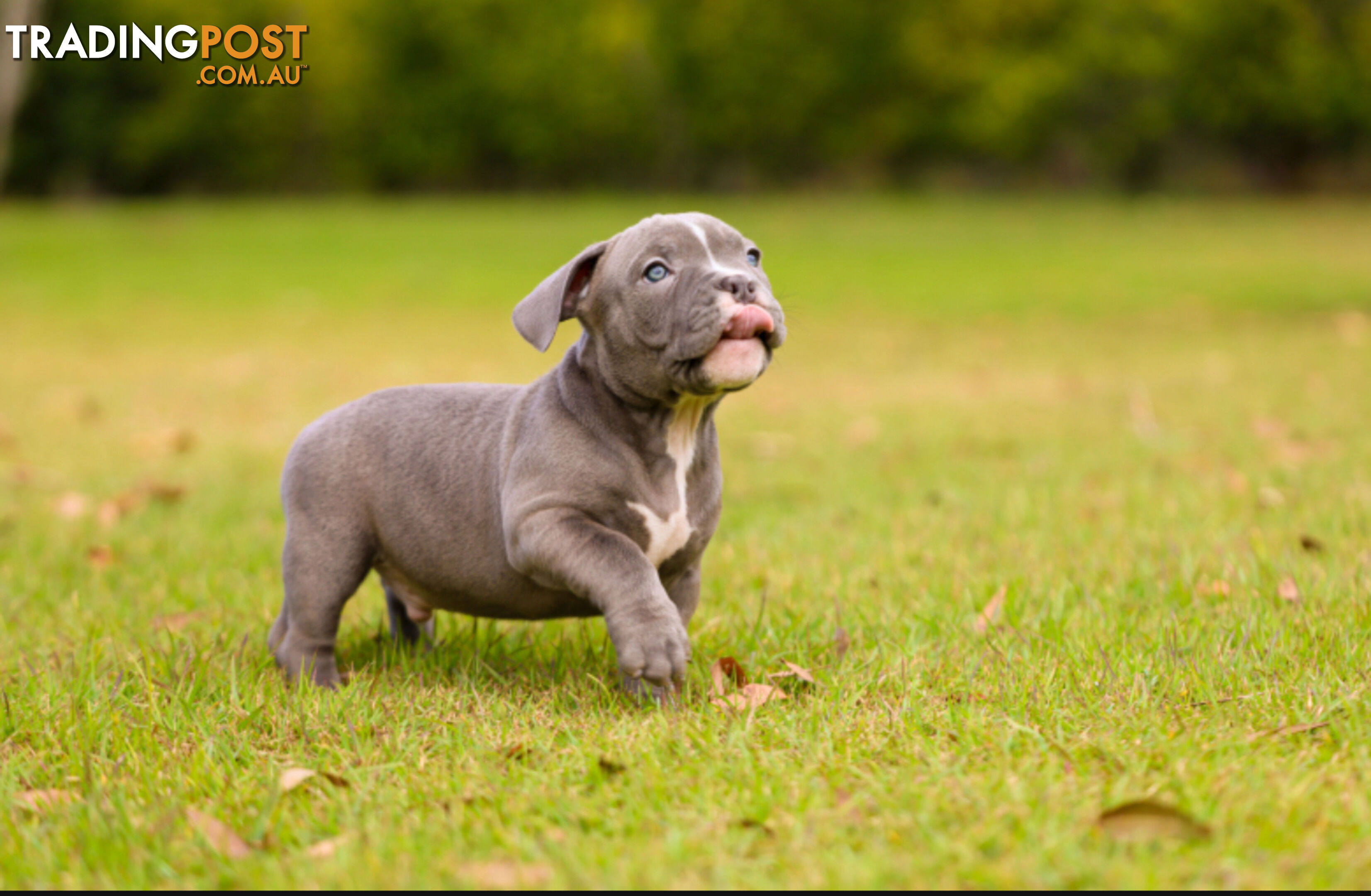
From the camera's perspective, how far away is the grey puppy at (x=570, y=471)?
2803 millimetres

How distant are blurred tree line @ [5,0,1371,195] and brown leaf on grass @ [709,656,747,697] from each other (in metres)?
34.8

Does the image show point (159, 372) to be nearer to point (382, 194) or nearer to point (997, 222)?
point (997, 222)

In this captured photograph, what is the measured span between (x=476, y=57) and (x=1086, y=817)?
1700 inches

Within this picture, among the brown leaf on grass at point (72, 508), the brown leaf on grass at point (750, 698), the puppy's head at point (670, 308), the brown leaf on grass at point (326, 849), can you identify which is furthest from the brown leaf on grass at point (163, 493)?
the brown leaf on grass at point (326, 849)

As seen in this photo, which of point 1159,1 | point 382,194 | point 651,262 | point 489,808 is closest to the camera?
point 489,808

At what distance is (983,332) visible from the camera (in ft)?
41.6

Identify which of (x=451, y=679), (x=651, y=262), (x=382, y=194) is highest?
(x=382, y=194)

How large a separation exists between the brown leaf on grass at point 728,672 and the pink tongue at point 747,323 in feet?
2.51

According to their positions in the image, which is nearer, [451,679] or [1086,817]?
[1086,817]

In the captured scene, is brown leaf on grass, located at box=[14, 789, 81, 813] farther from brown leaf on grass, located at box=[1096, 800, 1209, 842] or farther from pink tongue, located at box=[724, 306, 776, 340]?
brown leaf on grass, located at box=[1096, 800, 1209, 842]

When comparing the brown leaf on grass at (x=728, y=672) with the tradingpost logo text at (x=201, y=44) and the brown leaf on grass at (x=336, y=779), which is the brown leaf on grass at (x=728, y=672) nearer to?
the brown leaf on grass at (x=336, y=779)

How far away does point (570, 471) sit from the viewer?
2.95 meters

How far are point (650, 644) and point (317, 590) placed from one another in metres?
0.96

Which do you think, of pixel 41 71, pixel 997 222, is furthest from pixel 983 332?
pixel 41 71
